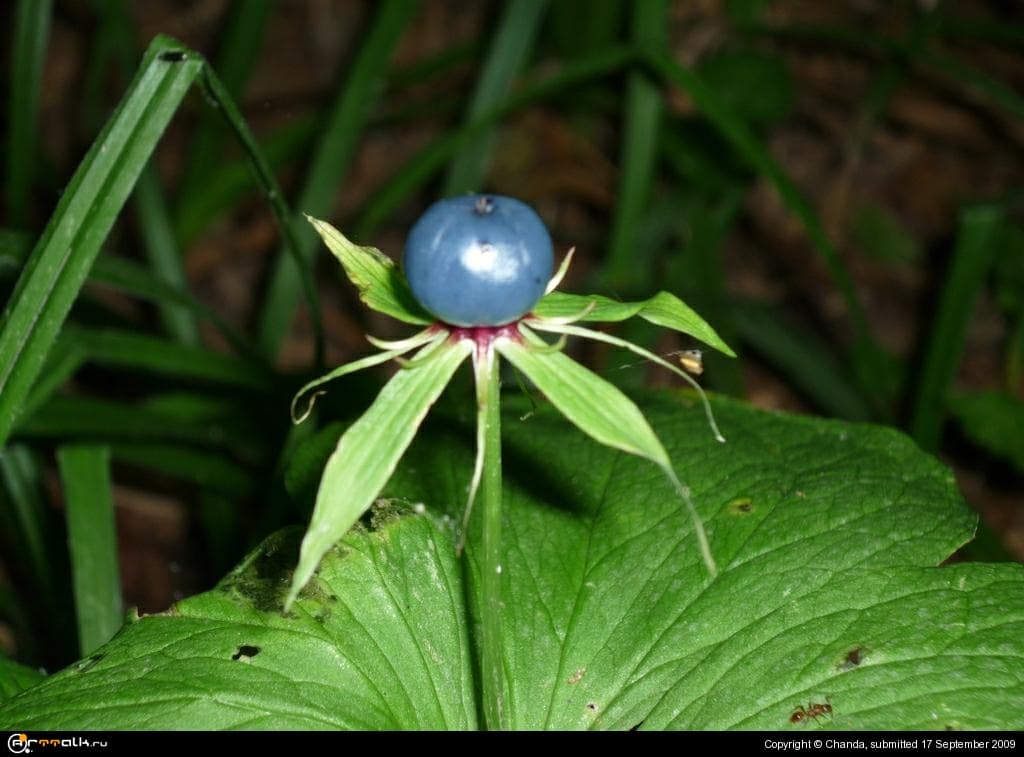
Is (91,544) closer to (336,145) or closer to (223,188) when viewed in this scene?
(336,145)

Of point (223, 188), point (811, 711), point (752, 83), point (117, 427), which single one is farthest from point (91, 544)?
point (752, 83)

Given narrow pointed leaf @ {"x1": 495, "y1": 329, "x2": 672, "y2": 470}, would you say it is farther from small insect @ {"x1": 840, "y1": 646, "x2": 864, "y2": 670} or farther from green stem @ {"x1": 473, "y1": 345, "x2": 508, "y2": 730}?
small insect @ {"x1": 840, "y1": 646, "x2": 864, "y2": 670}

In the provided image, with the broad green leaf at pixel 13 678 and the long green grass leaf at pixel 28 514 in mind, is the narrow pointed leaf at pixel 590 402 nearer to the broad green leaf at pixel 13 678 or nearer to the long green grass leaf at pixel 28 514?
the broad green leaf at pixel 13 678

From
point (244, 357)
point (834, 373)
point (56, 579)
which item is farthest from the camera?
point (834, 373)

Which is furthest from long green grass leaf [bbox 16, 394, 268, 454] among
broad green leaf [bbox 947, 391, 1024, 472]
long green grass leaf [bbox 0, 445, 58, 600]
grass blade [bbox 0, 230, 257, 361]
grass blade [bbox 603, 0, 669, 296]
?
broad green leaf [bbox 947, 391, 1024, 472]

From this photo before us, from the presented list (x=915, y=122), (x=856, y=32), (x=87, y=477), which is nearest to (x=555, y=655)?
(x=87, y=477)

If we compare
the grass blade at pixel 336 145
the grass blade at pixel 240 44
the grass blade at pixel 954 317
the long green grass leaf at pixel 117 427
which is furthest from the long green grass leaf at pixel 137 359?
the grass blade at pixel 954 317

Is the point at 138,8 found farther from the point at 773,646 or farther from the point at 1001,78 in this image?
the point at 773,646
